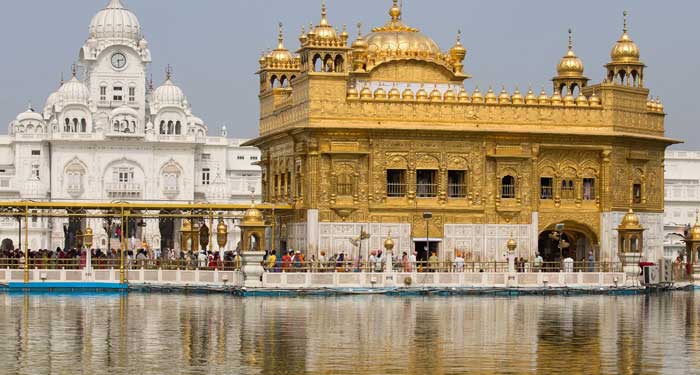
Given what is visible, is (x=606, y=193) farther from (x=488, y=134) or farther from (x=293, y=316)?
(x=293, y=316)

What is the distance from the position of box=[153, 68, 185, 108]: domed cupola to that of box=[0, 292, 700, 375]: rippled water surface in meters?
64.2

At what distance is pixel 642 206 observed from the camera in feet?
156

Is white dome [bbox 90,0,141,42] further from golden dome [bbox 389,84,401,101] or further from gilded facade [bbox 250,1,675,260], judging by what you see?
golden dome [bbox 389,84,401,101]

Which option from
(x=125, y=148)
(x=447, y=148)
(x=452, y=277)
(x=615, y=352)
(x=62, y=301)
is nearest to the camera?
(x=615, y=352)

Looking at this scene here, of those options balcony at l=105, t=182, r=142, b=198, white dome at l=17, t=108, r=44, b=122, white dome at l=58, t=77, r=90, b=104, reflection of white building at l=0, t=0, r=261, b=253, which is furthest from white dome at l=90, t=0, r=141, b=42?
balcony at l=105, t=182, r=142, b=198

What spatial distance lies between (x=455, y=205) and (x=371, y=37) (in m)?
6.46

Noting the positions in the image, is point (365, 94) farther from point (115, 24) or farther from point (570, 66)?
point (115, 24)

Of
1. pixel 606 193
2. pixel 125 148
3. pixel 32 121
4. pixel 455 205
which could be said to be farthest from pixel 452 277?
pixel 32 121

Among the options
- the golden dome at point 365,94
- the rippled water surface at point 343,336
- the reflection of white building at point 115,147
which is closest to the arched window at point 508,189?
the golden dome at point 365,94

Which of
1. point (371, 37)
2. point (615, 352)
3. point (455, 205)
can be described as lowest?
point (615, 352)

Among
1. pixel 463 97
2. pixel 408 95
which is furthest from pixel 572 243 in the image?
pixel 408 95

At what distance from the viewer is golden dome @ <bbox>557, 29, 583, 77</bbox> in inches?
1932

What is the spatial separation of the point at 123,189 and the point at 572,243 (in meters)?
52.1

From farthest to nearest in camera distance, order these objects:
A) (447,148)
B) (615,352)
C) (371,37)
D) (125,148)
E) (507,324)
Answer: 1. (125,148)
2. (371,37)
3. (447,148)
4. (507,324)
5. (615,352)
